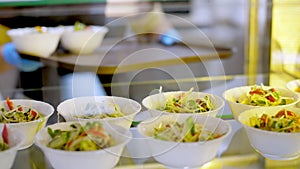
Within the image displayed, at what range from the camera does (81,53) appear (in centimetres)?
135

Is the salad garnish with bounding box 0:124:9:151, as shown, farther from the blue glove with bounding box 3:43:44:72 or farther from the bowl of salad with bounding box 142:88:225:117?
the blue glove with bounding box 3:43:44:72

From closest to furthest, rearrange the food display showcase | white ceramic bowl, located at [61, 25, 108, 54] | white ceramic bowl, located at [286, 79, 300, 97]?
the food display showcase, white ceramic bowl, located at [286, 79, 300, 97], white ceramic bowl, located at [61, 25, 108, 54]

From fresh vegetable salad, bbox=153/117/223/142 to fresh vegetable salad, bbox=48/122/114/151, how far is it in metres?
0.09

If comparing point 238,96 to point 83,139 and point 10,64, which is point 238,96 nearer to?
point 83,139

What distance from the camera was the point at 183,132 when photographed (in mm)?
781

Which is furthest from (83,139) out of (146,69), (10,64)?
(10,64)

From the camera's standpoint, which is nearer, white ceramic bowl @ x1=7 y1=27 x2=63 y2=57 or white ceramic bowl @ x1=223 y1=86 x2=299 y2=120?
white ceramic bowl @ x1=223 y1=86 x2=299 y2=120

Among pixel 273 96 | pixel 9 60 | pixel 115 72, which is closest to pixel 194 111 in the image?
pixel 273 96

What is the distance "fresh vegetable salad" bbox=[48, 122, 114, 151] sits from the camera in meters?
0.73

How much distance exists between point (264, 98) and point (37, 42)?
691 mm

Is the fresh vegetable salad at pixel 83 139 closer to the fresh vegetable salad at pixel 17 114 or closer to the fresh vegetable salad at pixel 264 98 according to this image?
the fresh vegetable salad at pixel 17 114

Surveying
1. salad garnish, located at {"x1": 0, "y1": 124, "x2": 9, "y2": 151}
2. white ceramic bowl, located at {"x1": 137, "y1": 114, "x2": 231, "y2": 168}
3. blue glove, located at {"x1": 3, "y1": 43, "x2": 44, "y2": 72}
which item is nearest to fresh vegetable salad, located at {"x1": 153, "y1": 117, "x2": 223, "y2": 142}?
white ceramic bowl, located at {"x1": 137, "y1": 114, "x2": 231, "y2": 168}

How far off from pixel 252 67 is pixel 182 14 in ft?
1.81

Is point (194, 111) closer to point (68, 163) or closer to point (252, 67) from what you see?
point (68, 163)
